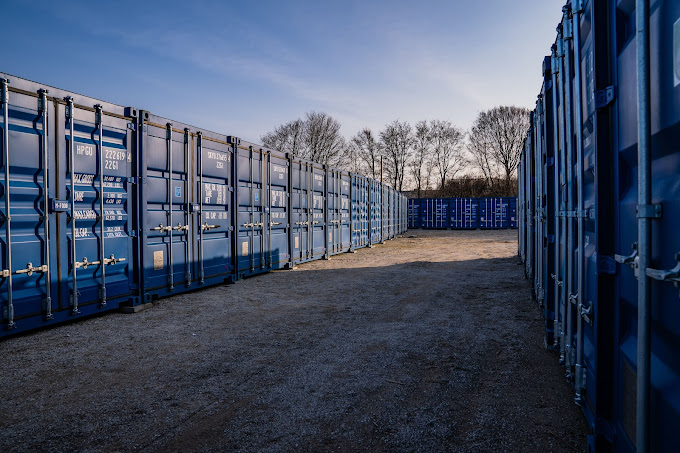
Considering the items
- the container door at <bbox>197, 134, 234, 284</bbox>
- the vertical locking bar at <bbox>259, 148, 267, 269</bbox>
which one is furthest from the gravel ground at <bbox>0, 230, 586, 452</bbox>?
the vertical locking bar at <bbox>259, 148, 267, 269</bbox>

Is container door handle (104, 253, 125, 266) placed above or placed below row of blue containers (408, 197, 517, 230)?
below

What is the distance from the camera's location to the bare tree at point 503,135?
132ft

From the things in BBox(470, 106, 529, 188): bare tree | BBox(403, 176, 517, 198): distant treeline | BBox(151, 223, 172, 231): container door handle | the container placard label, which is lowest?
the container placard label

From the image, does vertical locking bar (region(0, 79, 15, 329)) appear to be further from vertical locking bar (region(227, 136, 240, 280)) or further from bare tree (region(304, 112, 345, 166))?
bare tree (region(304, 112, 345, 166))

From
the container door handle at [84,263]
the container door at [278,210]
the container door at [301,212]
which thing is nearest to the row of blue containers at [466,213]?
the container door at [301,212]

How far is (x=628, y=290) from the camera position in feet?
7.62

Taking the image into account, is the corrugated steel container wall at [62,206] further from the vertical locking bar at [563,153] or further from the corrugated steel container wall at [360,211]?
the corrugated steel container wall at [360,211]

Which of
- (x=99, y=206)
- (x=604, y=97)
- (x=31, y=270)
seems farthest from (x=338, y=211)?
(x=604, y=97)

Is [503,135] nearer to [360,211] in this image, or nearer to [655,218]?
[360,211]

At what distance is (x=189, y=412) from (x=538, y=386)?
2.89 meters

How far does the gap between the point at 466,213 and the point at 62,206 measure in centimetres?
3161

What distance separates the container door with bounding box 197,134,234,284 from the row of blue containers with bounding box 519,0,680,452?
21.3 ft

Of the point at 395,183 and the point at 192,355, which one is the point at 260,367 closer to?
the point at 192,355

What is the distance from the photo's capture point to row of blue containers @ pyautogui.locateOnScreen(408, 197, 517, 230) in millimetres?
33969
